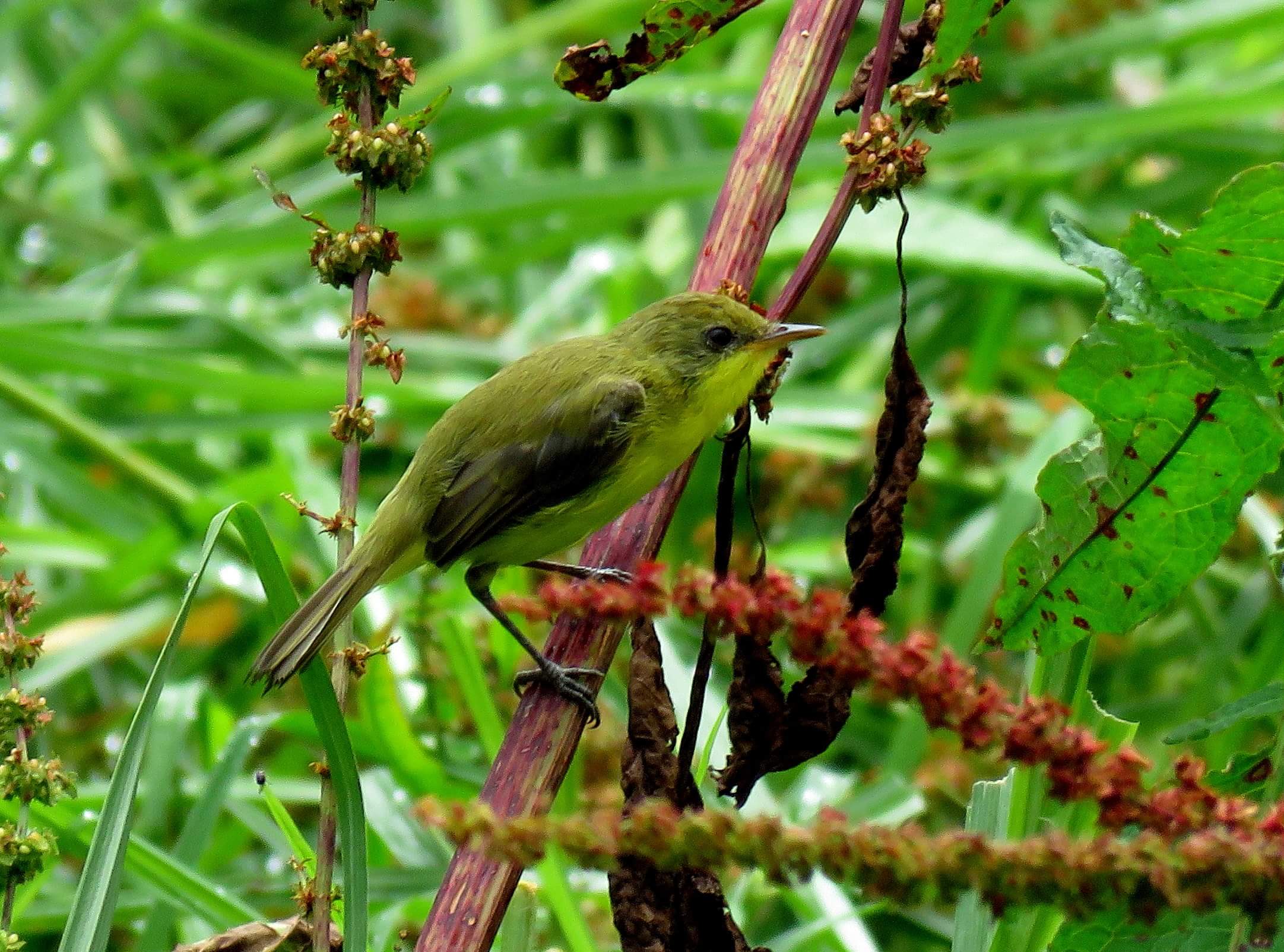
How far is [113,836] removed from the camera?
167cm

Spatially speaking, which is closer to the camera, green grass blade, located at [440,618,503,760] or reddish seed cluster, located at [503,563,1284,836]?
reddish seed cluster, located at [503,563,1284,836]

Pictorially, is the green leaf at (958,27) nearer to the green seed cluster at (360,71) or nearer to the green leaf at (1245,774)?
the green seed cluster at (360,71)

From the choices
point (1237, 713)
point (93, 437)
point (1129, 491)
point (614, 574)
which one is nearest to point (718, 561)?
point (614, 574)

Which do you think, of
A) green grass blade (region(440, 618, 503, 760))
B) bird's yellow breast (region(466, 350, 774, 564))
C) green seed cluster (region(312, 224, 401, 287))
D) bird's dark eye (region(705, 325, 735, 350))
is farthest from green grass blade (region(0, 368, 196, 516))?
→ green seed cluster (region(312, 224, 401, 287))

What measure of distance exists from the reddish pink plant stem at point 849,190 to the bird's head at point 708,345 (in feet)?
3.52

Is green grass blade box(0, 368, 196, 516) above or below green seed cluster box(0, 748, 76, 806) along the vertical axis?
above

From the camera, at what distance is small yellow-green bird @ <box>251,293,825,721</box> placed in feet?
11.0

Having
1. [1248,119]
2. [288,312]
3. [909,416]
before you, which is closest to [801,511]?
[288,312]

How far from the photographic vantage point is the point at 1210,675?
395cm

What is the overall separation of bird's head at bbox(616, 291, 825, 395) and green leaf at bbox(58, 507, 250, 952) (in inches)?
61.5

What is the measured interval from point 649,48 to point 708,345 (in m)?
1.20

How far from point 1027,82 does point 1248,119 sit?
825mm

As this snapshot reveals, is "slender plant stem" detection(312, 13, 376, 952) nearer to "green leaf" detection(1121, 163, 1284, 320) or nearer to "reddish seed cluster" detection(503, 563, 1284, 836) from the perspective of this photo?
"reddish seed cluster" detection(503, 563, 1284, 836)

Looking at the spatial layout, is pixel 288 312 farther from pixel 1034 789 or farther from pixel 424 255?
pixel 1034 789
